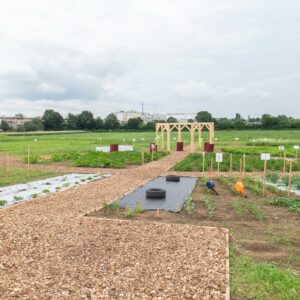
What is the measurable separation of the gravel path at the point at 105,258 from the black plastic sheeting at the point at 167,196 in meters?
1.72

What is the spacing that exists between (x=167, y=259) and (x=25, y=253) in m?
2.18

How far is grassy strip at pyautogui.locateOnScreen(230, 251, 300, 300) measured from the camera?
3985mm

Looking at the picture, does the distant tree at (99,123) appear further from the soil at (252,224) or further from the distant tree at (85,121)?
the soil at (252,224)

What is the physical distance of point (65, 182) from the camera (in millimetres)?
12508

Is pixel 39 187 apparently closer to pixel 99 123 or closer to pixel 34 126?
pixel 34 126

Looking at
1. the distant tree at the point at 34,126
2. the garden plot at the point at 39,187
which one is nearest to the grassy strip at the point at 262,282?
the garden plot at the point at 39,187

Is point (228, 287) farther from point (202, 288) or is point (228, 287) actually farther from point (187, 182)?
point (187, 182)

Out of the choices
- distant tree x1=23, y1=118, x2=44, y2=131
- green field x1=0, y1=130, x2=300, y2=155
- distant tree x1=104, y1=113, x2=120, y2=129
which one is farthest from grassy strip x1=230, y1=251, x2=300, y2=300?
distant tree x1=104, y1=113, x2=120, y2=129

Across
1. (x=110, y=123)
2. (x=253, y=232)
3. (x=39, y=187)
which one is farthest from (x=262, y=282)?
(x=110, y=123)

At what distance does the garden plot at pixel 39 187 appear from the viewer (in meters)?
9.47

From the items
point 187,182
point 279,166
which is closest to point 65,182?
point 187,182

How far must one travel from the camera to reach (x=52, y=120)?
104938mm

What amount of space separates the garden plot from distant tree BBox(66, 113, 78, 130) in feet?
305

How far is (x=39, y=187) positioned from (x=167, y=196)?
4.47 meters
